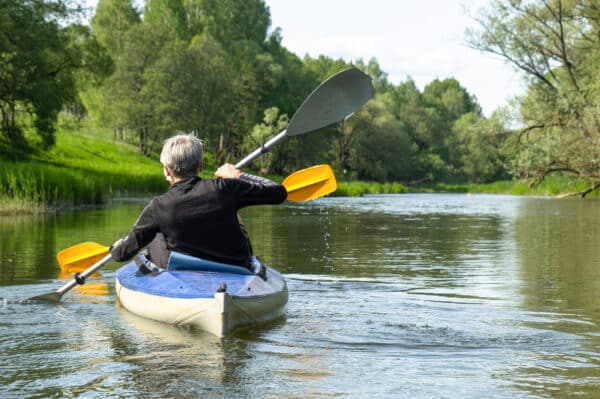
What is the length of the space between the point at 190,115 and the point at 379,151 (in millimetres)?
18201

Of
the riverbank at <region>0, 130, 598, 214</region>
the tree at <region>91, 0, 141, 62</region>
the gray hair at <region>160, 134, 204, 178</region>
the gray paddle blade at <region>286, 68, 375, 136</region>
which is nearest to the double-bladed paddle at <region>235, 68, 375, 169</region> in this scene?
the gray paddle blade at <region>286, 68, 375, 136</region>

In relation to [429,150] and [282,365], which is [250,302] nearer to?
[282,365]

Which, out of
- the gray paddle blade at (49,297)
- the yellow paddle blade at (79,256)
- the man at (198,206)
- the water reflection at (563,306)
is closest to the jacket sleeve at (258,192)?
the man at (198,206)

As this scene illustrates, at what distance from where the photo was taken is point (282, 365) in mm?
4453

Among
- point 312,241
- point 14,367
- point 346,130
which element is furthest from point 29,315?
→ point 346,130

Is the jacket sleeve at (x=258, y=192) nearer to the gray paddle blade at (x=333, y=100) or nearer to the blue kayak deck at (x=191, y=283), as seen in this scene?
the blue kayak deck at (x=191, y=283)

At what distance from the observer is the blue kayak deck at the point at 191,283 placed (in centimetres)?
536

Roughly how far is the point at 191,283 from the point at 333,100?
2.77 metres

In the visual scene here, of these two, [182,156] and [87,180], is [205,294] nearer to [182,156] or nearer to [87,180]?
[182,156]

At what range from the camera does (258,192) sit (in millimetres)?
5535

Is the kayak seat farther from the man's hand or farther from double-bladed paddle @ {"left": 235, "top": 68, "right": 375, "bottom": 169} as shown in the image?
double-bladed paddle @ {"left": 235, "top": 68, "right": 375, "bottom": 169}

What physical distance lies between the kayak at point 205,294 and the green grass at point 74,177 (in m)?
12.0

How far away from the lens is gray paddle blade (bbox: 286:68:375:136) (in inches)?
290

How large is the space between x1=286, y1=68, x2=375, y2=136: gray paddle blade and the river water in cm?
152
